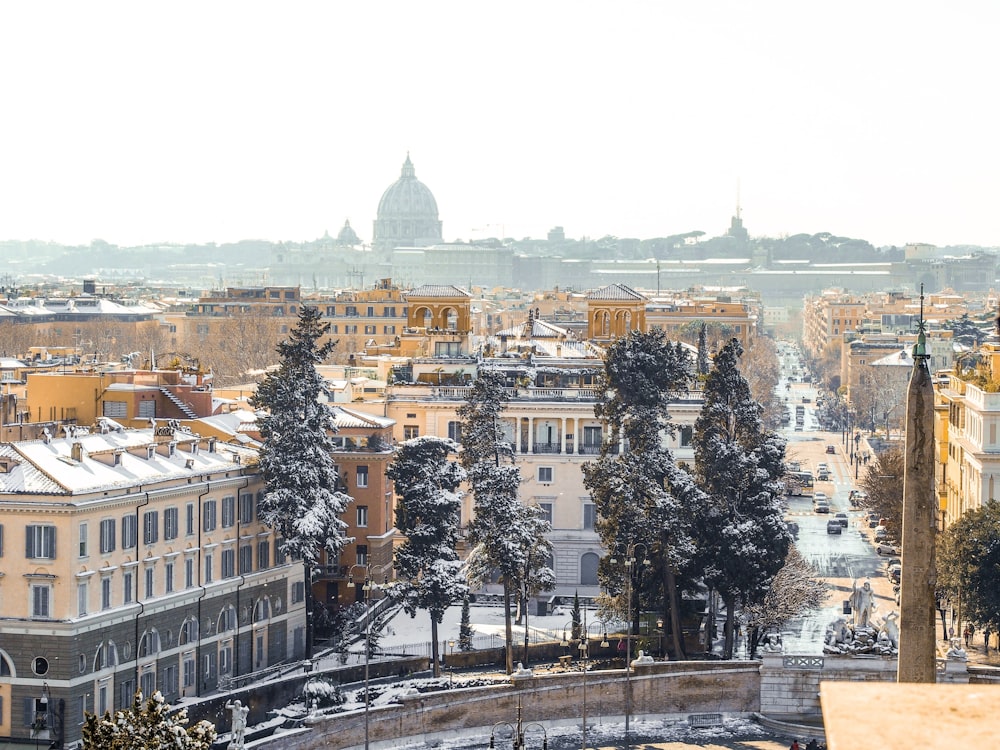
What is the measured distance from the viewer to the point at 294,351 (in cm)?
5331

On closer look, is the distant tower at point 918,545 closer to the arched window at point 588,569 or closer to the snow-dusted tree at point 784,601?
the snow-dusted tree at point 784,601

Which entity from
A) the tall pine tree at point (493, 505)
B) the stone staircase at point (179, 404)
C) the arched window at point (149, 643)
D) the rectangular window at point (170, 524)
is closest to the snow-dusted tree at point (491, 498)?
the tall pine tree at point (493, 505)

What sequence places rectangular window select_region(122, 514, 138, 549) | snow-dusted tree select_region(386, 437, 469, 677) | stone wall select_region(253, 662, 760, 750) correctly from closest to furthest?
stone wall select_region(253, 662, 760, 750)
rectangular window select_region(122, 514, 138, 549)
snow-dusted tree select_region(386, 437, 469, 677)

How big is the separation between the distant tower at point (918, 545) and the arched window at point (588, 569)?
3980 cm

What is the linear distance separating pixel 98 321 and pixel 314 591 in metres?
83.7

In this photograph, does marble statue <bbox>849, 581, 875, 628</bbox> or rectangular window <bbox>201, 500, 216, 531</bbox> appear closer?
marble statue <bbox>849, 581, 875, 628</bbox>

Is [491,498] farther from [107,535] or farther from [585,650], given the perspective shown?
[107,535]

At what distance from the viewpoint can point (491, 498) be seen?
5216 cm

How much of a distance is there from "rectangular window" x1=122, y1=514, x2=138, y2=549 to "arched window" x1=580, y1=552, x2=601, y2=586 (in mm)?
19276

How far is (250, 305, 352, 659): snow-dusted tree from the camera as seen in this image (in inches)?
2008

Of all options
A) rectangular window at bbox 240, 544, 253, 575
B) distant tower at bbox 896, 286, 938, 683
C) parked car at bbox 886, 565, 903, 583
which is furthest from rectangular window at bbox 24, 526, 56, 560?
parked car at bbox 886, 565, 903, 583

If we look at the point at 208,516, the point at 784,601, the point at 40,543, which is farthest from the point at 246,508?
the point at 784,601

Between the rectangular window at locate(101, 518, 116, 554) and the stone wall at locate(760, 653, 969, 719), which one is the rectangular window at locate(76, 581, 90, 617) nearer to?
the rectangular window at locate(101, 518, 116, 554)

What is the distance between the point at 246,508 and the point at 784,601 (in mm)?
14181
